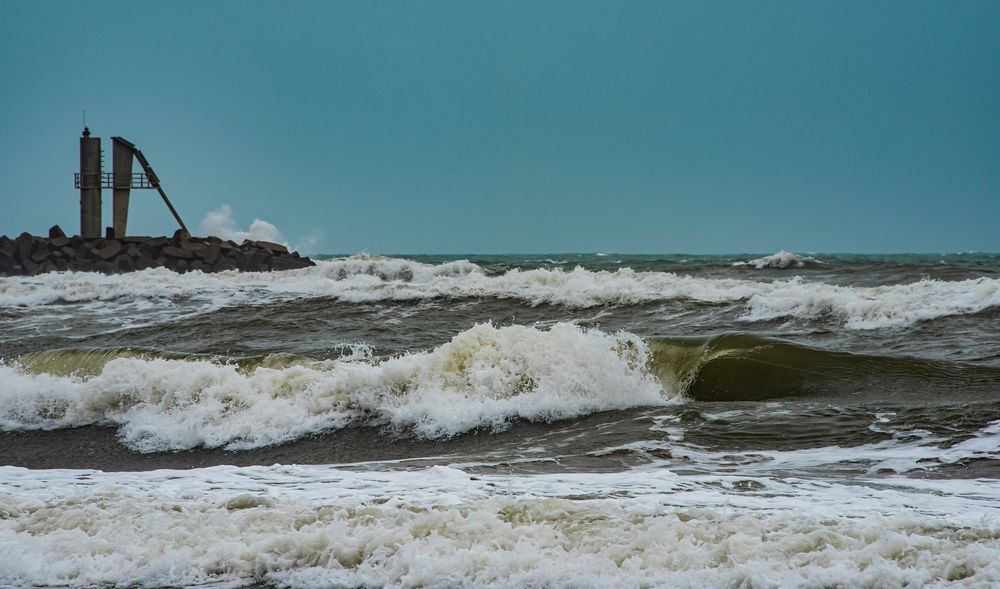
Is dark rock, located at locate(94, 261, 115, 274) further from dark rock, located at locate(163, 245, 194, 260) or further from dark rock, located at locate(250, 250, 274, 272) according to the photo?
dark rock, located at locate(250, 250, 274, 272)

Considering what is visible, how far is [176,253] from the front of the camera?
31.4m

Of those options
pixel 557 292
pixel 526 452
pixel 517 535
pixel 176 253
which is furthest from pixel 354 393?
pixel 176 253

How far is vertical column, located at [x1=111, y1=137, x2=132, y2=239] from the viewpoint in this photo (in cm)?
3247

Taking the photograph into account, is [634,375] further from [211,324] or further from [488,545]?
[211,324]

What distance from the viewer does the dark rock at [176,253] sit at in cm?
3127

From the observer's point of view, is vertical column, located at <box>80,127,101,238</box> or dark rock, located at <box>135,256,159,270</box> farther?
vertical column, located at <box>80,127,101,238</box>

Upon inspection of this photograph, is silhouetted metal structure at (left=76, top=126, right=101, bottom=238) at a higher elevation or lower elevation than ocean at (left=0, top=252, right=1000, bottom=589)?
higher

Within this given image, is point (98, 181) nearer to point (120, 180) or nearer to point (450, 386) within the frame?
point (120, 180)

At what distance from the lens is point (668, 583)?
3432 millimetres

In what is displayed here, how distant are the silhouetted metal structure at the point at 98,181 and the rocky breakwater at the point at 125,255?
3.56 feet

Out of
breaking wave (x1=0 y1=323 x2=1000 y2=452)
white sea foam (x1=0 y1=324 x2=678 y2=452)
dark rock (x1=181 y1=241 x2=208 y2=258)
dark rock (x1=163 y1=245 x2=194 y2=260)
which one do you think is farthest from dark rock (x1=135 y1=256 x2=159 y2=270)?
white sea foam (x1=0 y1=324 x2=678 y2=452)

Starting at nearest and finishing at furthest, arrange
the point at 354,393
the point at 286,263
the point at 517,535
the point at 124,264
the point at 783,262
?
the point at 517,535 < the point at 354,393 < the point at 783,262 < the point at 124,264 < the point at 286,263

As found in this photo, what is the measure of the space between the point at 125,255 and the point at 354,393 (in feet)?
84.8

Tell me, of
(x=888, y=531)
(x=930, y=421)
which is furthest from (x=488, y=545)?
(x=930, y=421)
